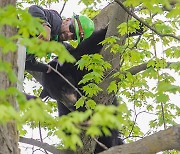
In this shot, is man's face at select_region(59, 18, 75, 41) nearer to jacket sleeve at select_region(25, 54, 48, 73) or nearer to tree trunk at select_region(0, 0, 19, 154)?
jacket sleeve at select_region(25, 54, 48, 73)

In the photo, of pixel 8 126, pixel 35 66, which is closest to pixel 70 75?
pixel 35 66

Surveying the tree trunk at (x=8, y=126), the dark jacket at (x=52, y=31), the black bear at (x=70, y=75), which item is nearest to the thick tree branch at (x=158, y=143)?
the tree trunk at (x=8, y=126)

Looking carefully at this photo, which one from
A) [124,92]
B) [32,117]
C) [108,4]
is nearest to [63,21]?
[108,4]

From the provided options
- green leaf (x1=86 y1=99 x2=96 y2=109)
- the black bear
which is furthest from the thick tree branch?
the black bear

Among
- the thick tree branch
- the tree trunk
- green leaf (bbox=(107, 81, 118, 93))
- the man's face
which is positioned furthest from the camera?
the man's face

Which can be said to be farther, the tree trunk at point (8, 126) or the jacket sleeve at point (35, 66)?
the jacket sleeve at point (35, 66)

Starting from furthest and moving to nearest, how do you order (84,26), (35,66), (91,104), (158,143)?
(84,26) < (35,66) < (91,104) < (158,143)

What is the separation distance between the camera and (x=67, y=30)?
3.48m

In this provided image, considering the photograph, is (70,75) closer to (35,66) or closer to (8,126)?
(35,66)

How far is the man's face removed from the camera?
3.46m

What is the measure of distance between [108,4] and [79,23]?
0.52m

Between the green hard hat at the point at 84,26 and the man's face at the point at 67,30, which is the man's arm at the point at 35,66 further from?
the green hard hat at the point at 84,26

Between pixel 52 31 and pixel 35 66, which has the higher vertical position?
pixel 52 31

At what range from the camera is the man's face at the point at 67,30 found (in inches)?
136
